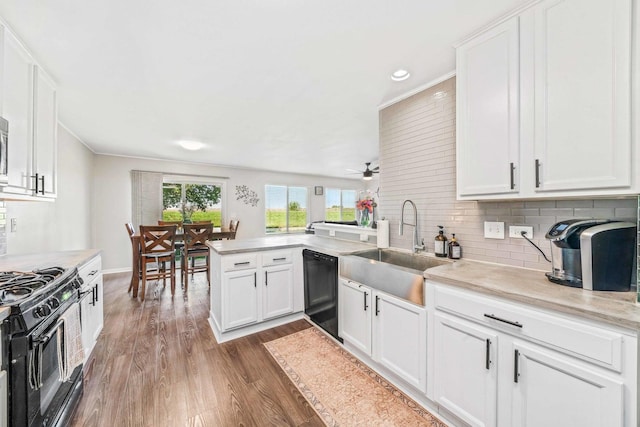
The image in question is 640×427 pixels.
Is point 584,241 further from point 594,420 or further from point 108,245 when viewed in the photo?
point 108,245

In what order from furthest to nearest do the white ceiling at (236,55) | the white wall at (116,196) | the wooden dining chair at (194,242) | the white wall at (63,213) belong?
1. the white wall at (116,196)
2. the wooden dining chair at (194,242)
3. the white wall at (63,213)
4. the white ceiling at (236,55)

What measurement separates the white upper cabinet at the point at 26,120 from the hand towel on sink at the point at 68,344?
875 mm

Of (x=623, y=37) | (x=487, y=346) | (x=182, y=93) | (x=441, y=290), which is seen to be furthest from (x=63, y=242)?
(x=623, y=37)

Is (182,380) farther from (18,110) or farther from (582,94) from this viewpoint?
(582,94)

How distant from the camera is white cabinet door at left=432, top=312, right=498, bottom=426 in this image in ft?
4.11

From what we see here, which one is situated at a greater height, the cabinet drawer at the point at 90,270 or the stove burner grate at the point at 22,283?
the stove burner grate at the point at 22,283

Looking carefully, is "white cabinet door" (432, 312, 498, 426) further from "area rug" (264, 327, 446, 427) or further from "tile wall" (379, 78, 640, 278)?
"tile wall" (379, 78, 640, 278)

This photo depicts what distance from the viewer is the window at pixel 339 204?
8234 millimetres

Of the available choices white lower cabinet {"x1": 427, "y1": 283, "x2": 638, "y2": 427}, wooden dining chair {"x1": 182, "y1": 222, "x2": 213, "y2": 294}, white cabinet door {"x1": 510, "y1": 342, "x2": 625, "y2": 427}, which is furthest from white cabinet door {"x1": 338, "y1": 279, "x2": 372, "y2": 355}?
wooden dining chair {"x1": 182, "y1": 222, "x2": 213, "y2": 294}

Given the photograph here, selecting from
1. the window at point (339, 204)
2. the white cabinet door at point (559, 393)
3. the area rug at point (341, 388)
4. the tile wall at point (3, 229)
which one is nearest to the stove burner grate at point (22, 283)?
the tile wall at point (3, 229)

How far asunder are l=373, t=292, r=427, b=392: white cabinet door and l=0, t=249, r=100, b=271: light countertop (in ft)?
7.18

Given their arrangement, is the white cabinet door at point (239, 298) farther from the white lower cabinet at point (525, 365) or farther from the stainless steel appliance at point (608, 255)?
the stainless steel appliance at point (608, 255)

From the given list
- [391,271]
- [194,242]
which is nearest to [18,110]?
[194,242]

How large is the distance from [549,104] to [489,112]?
0.29 m
